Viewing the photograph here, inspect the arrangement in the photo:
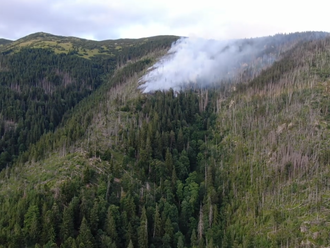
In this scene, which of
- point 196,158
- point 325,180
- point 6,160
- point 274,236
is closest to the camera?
point 274,236

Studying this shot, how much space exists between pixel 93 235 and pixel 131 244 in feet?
42.7

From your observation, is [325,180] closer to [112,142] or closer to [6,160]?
[112,142]

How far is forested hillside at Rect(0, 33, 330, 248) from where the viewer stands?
3290 inches

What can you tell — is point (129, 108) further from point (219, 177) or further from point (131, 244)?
point (131, 244)

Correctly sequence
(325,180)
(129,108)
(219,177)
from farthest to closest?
(129,108) → (219,177) → (325,180)

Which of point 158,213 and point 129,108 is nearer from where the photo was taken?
point 158,213

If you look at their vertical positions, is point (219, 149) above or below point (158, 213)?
above

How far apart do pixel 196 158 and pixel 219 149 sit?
11.8 meters

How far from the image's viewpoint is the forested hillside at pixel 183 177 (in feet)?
274

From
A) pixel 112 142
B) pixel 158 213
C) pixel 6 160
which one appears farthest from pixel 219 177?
pixel 6 160

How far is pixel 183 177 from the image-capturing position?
121m

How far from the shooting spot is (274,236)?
8469 centimetres

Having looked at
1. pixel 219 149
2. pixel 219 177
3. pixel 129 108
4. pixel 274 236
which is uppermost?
pixel 129 108

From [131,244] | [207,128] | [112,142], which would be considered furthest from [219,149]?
[131,244]
